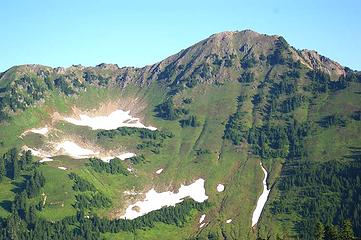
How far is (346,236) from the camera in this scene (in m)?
159

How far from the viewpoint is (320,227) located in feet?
541

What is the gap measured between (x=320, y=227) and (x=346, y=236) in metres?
8.57
